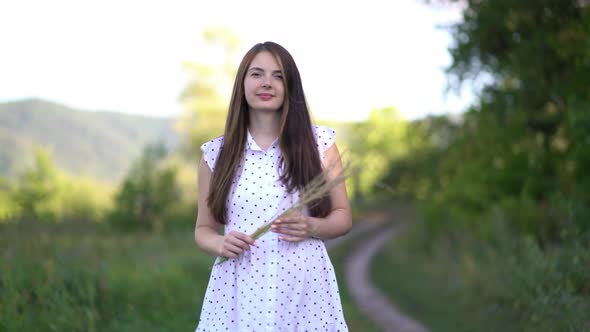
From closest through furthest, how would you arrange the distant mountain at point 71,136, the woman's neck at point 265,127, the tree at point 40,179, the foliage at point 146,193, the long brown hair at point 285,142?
the long brown hair at point 285,142, the woman's neck at point 265,127, the foliage at point 146,193, the tree at point 40,179, the distant mountain at point 71,136

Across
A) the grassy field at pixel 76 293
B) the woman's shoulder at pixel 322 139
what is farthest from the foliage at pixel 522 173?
the grassy field at pixel 76 293

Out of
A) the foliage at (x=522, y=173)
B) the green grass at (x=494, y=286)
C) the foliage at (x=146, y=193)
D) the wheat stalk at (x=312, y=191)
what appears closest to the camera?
the wheat stalk at (x=312, y=191)

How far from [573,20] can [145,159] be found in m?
21.5

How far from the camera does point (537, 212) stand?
10594 mm

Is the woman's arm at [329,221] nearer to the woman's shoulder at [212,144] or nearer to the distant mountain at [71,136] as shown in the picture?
the woman's shoulder at [212,144]

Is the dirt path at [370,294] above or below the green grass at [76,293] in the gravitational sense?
below

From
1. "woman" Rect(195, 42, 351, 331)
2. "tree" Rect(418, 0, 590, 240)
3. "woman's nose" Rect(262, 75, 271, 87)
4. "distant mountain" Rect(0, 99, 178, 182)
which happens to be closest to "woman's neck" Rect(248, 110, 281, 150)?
"woman" Rect(195, 42, 351, 331)

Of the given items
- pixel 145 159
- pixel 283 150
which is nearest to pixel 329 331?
pixel 283 150

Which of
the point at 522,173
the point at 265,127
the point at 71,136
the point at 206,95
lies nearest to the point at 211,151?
the point at 265,127

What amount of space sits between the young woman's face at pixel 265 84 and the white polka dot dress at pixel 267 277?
197 mm

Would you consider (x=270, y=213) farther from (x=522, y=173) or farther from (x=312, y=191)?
(x=522, y=173)

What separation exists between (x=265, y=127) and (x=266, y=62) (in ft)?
0.98

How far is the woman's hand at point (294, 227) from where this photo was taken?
2672mm

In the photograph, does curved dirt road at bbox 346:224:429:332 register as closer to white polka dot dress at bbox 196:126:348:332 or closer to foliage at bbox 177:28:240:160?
white polka dot dress at bbox 196:126:348:332
